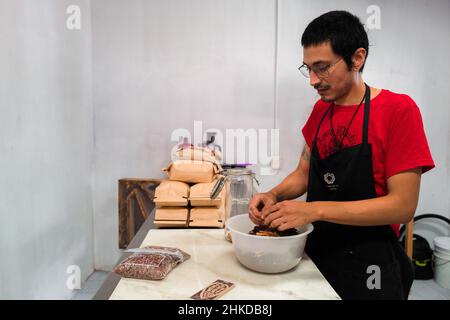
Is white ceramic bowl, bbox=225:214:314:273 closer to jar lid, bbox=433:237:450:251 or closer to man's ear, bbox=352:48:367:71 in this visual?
man's ear, bbox=352:48:367:71

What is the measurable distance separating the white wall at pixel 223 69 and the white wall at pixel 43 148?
23 centimetres

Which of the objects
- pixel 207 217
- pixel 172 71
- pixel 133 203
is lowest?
pixel 133 203

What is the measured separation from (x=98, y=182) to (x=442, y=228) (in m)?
3.23

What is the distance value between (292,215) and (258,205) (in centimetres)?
25

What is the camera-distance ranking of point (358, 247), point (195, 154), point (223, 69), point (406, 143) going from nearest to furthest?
1. point (406, 143)
2. point (358, 247)
3. point (195, 154)
4. point (223, 69)

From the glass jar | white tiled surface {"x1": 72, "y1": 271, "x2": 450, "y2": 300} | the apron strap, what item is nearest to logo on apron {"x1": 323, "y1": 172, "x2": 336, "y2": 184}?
the apron strap

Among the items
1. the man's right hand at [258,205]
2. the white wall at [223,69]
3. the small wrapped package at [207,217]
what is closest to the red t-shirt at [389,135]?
the man's right hand at [258,205]

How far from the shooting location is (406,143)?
1178mm

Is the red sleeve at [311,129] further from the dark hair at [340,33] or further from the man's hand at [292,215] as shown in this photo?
the man's hand at [292,215]

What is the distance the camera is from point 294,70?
303cm

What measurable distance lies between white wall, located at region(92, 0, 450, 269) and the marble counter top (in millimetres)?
1890

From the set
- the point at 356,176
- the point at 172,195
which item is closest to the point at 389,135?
the point at 356,176

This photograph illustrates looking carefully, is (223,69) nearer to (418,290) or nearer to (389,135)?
(389,135)
